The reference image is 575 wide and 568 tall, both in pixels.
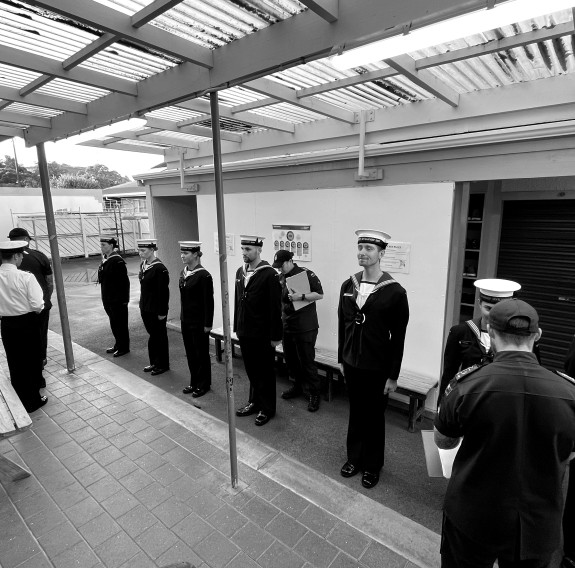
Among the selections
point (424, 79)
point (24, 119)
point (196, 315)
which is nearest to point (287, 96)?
point (424, 79)

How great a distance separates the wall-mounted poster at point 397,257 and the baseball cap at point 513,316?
248 centimetres

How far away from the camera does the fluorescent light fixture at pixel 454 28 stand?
4.84 ft

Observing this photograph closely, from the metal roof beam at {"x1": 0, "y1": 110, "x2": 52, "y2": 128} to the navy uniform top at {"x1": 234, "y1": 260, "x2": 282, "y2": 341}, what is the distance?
283 cm

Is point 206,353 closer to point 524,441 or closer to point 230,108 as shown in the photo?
point 230,108

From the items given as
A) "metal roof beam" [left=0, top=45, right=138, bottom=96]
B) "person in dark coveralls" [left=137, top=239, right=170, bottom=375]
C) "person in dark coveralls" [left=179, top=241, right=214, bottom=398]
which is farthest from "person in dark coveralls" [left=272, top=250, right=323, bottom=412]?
"metal roof beam" [left=0, top=45, right=138, bottom=96]

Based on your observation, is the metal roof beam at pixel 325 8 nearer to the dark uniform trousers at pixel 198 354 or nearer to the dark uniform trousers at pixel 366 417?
the dark uniform trousers at pixel 366 417

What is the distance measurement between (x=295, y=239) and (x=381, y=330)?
93.1 inches

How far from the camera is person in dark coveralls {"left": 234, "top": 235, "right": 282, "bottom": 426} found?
3.92 meters

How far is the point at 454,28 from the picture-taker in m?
1.66

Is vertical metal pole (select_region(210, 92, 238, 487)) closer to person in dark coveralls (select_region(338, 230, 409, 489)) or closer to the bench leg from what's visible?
person in dark coveralls (select_region(338, 230, 409, 489))

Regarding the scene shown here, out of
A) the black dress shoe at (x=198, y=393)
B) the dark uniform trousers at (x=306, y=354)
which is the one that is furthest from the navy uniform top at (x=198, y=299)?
the dark uniform trousers at (x=306, y=354)

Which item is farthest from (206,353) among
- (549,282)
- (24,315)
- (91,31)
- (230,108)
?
(549,282)

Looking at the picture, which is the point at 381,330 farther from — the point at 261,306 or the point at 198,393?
the point at 198,393

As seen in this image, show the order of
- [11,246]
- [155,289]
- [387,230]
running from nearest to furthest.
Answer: [11,246] → [387,230] → [155,289]
